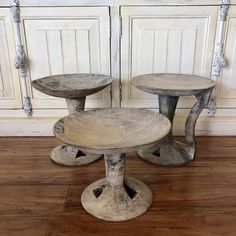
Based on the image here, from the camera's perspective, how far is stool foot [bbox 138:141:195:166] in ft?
6.26

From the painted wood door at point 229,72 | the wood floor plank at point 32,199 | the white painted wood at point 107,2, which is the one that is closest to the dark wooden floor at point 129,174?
the wood floor plank at point 32,199

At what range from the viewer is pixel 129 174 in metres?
1.82

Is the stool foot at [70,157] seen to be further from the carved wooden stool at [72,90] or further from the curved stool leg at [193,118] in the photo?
the curved stool leg at [193,118]

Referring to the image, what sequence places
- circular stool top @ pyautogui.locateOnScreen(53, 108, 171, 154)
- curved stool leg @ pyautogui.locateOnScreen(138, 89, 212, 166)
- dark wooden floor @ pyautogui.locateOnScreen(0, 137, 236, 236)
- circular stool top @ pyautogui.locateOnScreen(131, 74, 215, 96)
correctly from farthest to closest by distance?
1. curved stool leg @ pyautogui.locateOnScreen(138, 89, 212, 166)
2. circular stool top @ pyautogui.locateOnScreen(131, 74, 215, 96)
3. dark wooden floor @ pyautogui.locateOnScreen(0, 137, 236, 236)
4. circular stool top @ pyautogui.locateOnScreen(53, 108, 171, 154)

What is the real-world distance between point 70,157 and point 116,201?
22.9 inches

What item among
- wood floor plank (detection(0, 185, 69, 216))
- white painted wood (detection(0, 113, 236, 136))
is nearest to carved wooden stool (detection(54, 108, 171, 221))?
wood floor plank (detection(0, 185, 69, 216))

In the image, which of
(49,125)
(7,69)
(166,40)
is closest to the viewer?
(166,40)

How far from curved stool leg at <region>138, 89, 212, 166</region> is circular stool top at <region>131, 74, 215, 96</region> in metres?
0.09

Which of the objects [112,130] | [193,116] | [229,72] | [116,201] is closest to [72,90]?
[112,130]

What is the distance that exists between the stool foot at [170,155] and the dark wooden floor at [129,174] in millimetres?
43

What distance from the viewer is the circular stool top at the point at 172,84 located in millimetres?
1685

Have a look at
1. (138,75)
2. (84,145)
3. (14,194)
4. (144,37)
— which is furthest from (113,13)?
(14,194)

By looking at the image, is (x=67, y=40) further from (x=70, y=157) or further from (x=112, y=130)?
(x=112, y=130)

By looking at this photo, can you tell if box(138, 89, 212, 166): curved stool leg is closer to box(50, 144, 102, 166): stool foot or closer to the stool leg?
the stool leg
